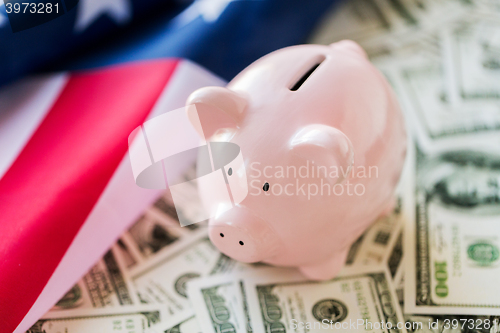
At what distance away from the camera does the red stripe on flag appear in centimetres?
55

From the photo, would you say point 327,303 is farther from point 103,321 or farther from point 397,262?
point 103,321

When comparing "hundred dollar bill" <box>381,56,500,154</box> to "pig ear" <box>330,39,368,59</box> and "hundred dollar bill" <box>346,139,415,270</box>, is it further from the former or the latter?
"pig ear" <box>330,39,368,59</box>

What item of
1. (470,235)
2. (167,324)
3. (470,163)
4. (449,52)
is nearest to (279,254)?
(167,324)

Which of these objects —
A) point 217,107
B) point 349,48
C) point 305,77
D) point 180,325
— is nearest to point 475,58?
point 349,48

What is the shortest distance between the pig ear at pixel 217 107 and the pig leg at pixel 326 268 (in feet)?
0.74

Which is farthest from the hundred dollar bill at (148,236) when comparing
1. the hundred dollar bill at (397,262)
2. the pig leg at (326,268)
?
the hundred dollar bill at (397,262)

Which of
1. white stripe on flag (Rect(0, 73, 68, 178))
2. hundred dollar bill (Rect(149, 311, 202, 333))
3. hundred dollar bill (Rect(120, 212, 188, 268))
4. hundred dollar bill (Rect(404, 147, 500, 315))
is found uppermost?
white stripe on flag (Rect(0, 73, 68, 178))

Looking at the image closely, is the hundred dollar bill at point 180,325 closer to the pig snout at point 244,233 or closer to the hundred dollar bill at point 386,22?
the pig snout at point 244,233

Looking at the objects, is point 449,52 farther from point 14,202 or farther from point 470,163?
point 14,202

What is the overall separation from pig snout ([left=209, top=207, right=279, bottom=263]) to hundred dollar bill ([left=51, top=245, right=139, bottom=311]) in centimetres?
20

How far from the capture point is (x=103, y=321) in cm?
60

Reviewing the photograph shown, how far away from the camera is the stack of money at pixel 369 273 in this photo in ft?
1.92

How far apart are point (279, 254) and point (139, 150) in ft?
0.78

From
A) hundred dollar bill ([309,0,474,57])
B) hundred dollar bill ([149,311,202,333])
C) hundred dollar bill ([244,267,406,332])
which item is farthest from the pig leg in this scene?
hundred dollar bill ([309,0,474,57])
